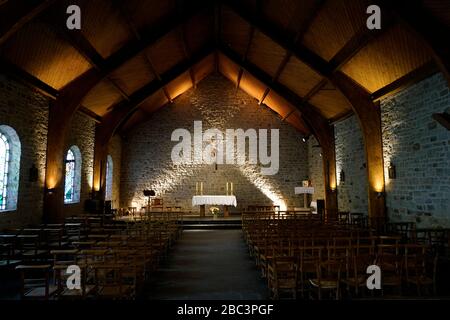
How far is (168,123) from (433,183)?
12.4 meters

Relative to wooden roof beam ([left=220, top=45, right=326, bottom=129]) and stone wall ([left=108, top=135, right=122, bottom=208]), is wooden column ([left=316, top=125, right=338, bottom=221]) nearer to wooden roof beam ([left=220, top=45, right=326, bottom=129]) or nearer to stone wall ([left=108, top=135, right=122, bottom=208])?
wooden roof beam ([left=220, top=45, right=326, bottom=129])

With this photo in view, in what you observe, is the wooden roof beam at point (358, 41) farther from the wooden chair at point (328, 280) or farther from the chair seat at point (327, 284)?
the chair seat at point (327, 284)

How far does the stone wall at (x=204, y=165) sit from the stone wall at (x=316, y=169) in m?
0.41

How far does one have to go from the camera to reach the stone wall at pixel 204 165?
1678 cm

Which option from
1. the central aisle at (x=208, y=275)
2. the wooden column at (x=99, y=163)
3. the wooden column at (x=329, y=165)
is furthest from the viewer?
the wooden column at (x=329, y=165)

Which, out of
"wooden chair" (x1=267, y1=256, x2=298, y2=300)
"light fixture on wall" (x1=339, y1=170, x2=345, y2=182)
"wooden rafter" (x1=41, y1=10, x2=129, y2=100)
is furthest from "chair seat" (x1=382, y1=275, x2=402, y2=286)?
"light fixture on wall" (x1=339, y1=170, x2=345, y2=182)

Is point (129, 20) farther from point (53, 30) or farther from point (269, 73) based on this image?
point (269, 73)

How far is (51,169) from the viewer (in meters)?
9.83

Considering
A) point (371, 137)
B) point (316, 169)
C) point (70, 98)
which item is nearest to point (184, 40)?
point (70, 98)

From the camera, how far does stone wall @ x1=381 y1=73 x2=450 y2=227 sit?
7.57 metres

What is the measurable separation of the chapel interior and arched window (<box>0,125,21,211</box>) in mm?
34

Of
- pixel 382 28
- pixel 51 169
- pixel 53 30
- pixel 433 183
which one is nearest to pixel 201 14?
pixel 53 30

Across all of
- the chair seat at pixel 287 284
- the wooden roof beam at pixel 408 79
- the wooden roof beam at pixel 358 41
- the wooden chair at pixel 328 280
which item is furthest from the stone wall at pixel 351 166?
the chair seat at pixel 287 284

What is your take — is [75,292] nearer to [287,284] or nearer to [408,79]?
[287,284]
